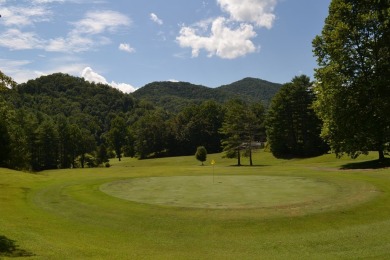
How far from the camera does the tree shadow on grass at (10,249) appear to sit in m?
12.9

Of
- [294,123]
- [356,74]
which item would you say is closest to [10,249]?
[356,74]

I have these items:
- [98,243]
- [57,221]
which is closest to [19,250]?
[98,243]

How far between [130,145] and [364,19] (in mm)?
119270

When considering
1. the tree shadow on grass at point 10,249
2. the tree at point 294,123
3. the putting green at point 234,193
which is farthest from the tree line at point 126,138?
the tree shadow on grass at point 10,249

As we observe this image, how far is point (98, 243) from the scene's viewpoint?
16.0 m

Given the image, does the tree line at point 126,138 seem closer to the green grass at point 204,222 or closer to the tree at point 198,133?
the tree at point 198,133

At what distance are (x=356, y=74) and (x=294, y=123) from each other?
4577cm

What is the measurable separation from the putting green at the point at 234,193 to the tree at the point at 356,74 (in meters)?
15.0

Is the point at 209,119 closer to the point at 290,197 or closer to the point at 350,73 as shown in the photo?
the point at 350,73

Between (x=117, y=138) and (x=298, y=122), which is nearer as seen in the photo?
(x=298, y=122)

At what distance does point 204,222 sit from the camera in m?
18.7

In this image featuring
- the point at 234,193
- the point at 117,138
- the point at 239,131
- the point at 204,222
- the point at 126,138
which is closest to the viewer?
the point at 204,222

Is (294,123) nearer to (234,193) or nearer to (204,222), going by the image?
(234,193)

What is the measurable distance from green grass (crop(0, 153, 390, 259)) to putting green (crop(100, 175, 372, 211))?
7cm
